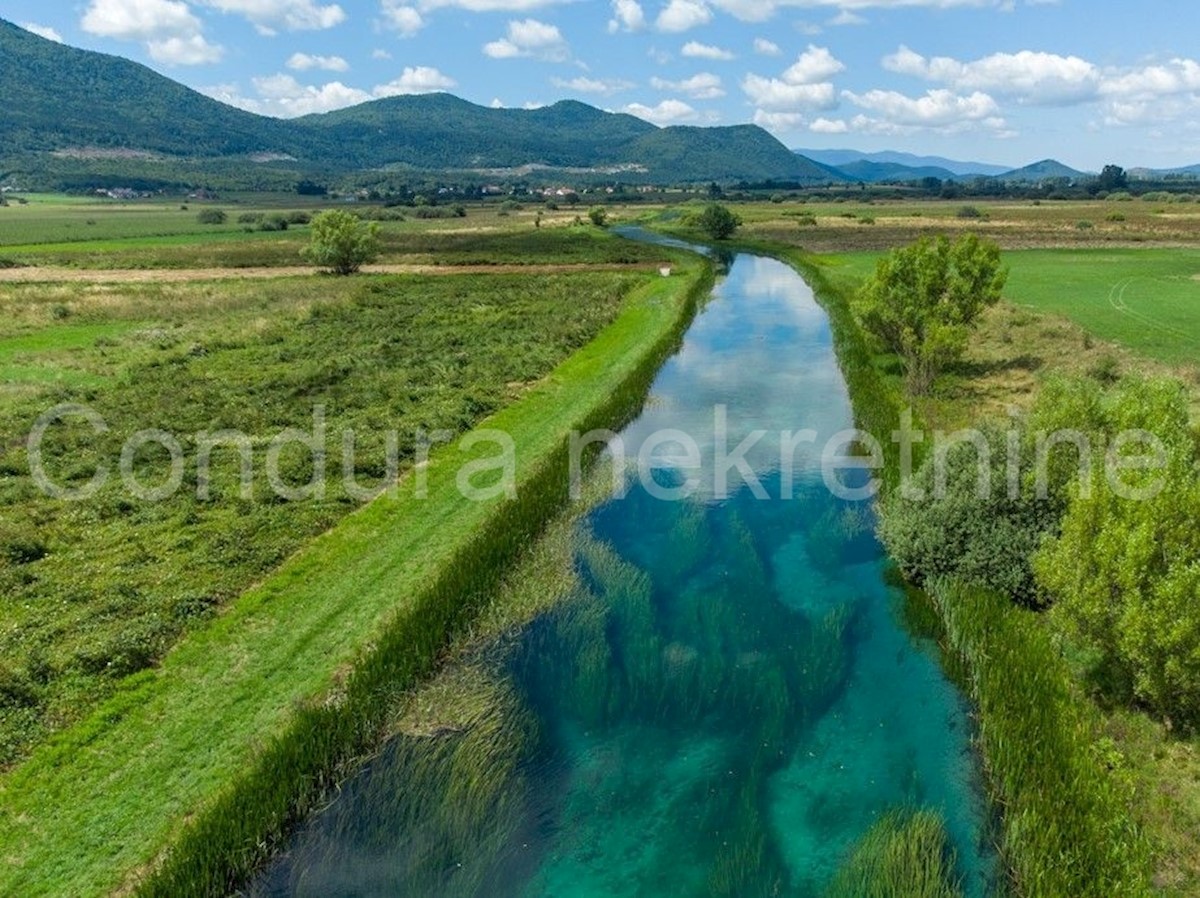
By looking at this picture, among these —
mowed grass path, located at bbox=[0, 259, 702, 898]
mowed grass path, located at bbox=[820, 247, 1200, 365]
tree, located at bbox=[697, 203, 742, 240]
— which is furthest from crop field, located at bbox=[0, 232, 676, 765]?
tree, located at bbox=[697, 203, 742, 240]

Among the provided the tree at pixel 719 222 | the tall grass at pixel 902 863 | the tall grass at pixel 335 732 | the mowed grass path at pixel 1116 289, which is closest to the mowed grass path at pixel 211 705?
the tall grass at pixel 335 732

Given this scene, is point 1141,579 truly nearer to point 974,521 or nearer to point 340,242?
point 974,521

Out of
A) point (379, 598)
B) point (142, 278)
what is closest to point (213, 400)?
point (379, 598)

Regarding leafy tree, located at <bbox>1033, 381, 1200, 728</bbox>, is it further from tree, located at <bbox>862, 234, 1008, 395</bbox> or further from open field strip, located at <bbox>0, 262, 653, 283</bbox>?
open field strip, located at <bbox>0, 262, 653, 283</bbox>

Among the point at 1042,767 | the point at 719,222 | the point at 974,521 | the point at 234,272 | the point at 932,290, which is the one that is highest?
the point at 719,222

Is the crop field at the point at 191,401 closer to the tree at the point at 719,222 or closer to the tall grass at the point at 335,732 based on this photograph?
the tall grass at the point at 335,732

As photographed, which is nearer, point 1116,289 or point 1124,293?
point 1124,293

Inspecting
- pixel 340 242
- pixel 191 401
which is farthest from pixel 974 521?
pixel 340 242
